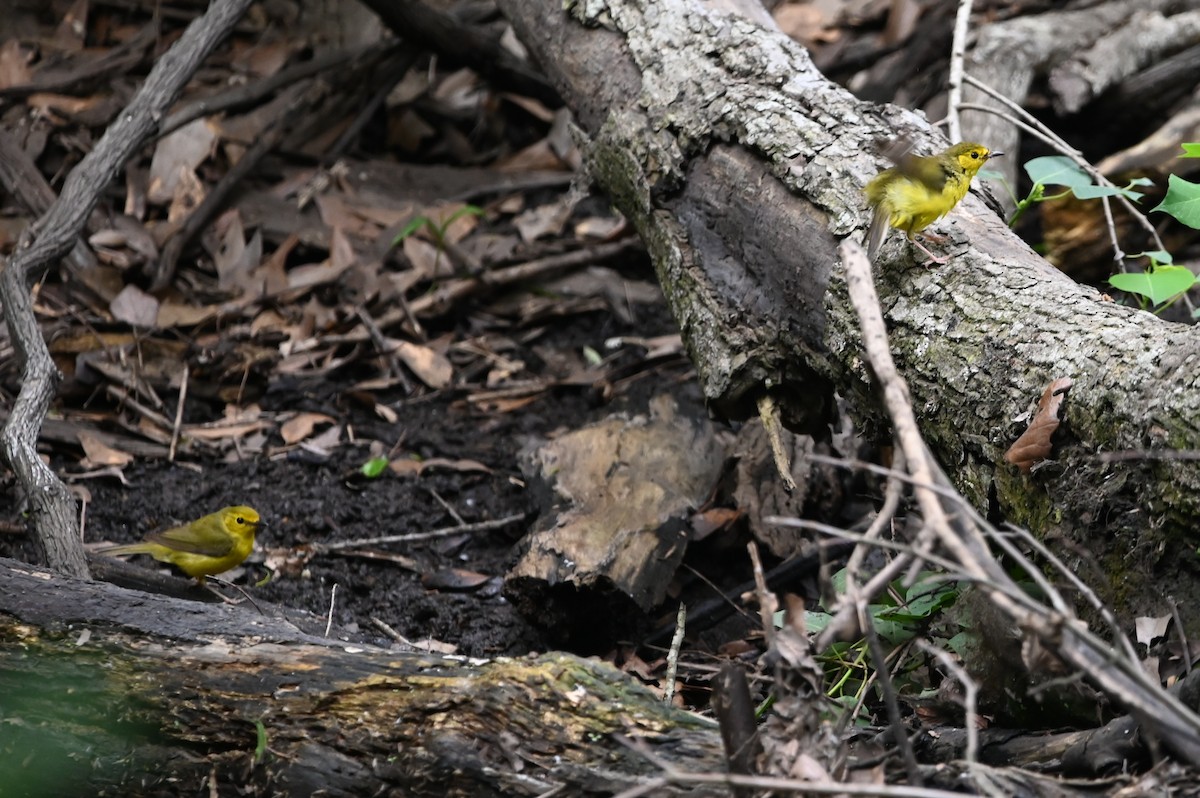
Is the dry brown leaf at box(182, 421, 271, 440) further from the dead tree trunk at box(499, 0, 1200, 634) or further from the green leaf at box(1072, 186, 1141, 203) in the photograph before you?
the green leaf at box(1072, 186, 1141, 203)

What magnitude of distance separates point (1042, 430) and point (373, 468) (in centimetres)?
307

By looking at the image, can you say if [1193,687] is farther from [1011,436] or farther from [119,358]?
A: [119,358]

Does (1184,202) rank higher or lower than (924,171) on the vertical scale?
lower

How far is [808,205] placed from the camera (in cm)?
337

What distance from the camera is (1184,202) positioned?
306 centimetres

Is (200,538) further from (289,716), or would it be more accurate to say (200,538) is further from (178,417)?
(289,716)

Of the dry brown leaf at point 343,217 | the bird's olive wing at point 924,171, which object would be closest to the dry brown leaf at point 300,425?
the dry brown leaf at point 343,217

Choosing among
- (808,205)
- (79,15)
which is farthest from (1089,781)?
(79,15)

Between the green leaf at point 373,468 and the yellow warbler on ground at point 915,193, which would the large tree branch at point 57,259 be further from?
the yellow warbler on ground at point 915,193

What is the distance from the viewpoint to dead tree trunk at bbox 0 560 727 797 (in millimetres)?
2203

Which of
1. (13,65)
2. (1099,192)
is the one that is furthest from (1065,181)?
(13,65)

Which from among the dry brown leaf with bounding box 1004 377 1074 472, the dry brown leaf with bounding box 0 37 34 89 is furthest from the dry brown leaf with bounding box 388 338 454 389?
the dry brown leaf with bounding box 1004 377 1074 472

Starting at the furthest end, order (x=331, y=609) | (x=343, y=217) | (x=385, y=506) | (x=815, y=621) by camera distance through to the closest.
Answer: (x=343, y=217), (x=385, y=506), (x=331, y=609), (x=815, y=621)

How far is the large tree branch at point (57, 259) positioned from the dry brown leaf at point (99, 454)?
89cm
